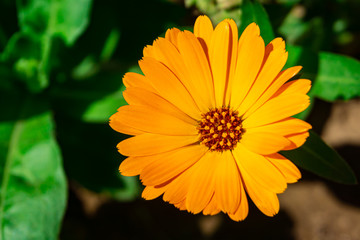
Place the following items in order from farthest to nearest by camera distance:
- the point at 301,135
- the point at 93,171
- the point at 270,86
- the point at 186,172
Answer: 1. the point at 93,171
2. the point at 186,172
3. the point at 270,86
4. the point at 301,135

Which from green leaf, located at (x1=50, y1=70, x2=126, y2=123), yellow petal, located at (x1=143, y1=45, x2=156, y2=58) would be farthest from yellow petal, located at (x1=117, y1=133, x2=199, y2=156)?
green leaf, located at (x1=50, y1=70, x2=126, y2=123)

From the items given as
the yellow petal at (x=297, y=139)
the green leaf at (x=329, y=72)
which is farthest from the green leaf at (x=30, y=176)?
the green leaf at (x=329, y=72)

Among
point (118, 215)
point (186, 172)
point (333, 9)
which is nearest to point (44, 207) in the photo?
point (186, 172)

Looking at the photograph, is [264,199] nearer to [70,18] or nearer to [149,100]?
[149,100]

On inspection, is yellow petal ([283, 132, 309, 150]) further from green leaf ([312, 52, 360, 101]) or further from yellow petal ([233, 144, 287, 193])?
green leaf ([312, 52, 360, 101])

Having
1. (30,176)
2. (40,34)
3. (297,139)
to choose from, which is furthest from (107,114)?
(297,139)

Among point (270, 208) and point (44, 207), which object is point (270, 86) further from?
point (44, 207)
